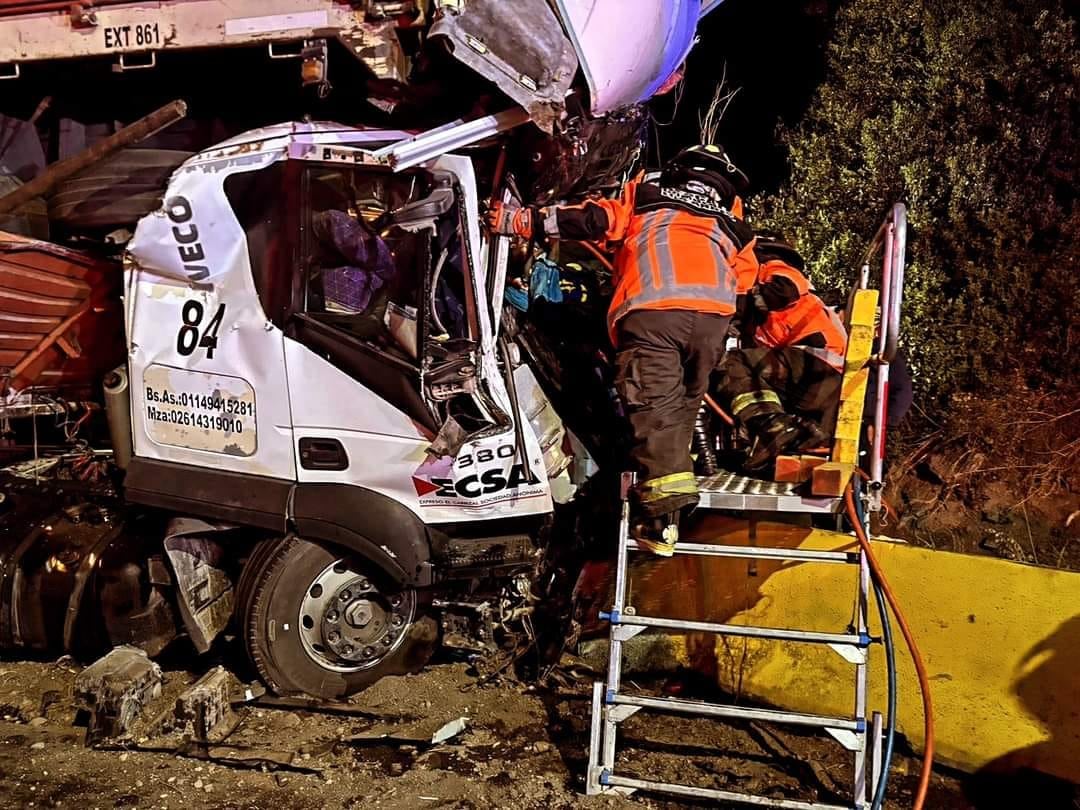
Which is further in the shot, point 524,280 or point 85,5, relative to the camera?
point 524,280

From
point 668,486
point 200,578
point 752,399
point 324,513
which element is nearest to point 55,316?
point 200,578

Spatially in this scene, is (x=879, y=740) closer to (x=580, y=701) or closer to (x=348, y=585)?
(x=580, y=701)

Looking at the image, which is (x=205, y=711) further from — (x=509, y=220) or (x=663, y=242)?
(x=663, y=242)

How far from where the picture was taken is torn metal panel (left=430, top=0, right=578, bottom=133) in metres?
3.77

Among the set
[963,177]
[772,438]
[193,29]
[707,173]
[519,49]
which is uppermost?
[193,29]

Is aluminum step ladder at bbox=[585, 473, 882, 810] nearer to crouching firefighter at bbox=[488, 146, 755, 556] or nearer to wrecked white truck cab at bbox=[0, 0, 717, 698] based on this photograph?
crouching firefighter at bbox=[488, 146, 755, 556]

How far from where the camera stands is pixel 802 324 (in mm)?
4613

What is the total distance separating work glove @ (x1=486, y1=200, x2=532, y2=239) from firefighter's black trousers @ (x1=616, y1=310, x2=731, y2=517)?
642mm

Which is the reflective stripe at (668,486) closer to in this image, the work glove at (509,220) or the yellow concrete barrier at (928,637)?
the yellow concrete barrier at (928,637)

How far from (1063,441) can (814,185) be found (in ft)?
7.14

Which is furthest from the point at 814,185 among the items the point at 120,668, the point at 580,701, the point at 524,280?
the point at 120,668

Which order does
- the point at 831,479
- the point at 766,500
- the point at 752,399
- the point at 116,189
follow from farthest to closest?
1. the point at 752,399
2. the point at 116,189
3. the point at 766,500
4. the point at 831,479

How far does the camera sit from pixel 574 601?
460 cm

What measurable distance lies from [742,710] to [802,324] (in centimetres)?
190
